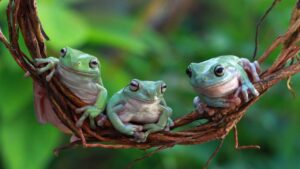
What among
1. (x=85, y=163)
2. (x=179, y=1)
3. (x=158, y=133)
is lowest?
(x=85, y=163)

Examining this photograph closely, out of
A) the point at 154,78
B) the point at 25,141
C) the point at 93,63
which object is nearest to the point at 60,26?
the point at 25,141

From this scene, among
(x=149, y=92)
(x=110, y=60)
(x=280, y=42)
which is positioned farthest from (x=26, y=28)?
(x=110, y=60)

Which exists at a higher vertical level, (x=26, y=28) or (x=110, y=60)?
(x=26, y=28)

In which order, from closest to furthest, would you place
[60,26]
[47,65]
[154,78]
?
[47,65] < [60,26] < [154,78]

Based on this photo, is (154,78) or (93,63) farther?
(154,78)

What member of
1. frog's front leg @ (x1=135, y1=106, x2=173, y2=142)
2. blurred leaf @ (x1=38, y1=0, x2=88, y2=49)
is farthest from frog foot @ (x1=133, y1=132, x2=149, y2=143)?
blurred leaf @ (x1=38, y1=0, x2=88, y2=49)

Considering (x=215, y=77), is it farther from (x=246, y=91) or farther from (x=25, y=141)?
(x=25, y=141)

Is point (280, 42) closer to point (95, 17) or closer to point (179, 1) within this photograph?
point (95, 17)
